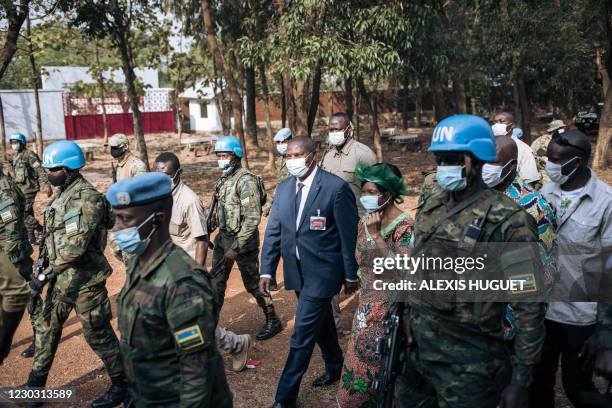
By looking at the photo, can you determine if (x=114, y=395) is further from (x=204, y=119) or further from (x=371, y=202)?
(x=204, y=119)

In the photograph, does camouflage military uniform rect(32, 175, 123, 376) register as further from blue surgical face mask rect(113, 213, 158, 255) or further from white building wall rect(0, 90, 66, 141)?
white building wall rect(0, 90, 66, 141)

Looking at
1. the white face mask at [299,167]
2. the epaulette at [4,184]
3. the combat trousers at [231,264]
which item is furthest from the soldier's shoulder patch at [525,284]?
the epaulette at [4,184]

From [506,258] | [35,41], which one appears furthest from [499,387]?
[35,41]

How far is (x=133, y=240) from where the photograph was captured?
2.65 meters

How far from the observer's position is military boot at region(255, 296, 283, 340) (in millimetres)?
5996

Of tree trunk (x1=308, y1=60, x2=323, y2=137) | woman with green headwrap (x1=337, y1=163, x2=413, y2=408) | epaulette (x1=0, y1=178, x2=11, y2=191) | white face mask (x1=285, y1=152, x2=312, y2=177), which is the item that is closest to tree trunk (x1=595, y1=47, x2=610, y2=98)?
tree trunk (x1=308, y1=60, x2=323, y2=137)

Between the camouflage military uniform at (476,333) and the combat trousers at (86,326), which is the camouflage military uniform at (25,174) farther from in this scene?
the camouflage military uniform at (476,333)

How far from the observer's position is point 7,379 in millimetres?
5332

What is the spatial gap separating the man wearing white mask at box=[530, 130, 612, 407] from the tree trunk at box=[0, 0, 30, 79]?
7.52 m

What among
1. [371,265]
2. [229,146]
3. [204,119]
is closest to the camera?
[371,265]

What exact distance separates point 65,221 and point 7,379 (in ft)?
5.84

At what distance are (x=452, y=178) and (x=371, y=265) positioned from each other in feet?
4.14

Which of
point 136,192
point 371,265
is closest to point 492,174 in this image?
point 371,265

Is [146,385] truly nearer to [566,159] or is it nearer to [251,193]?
[566,159]
